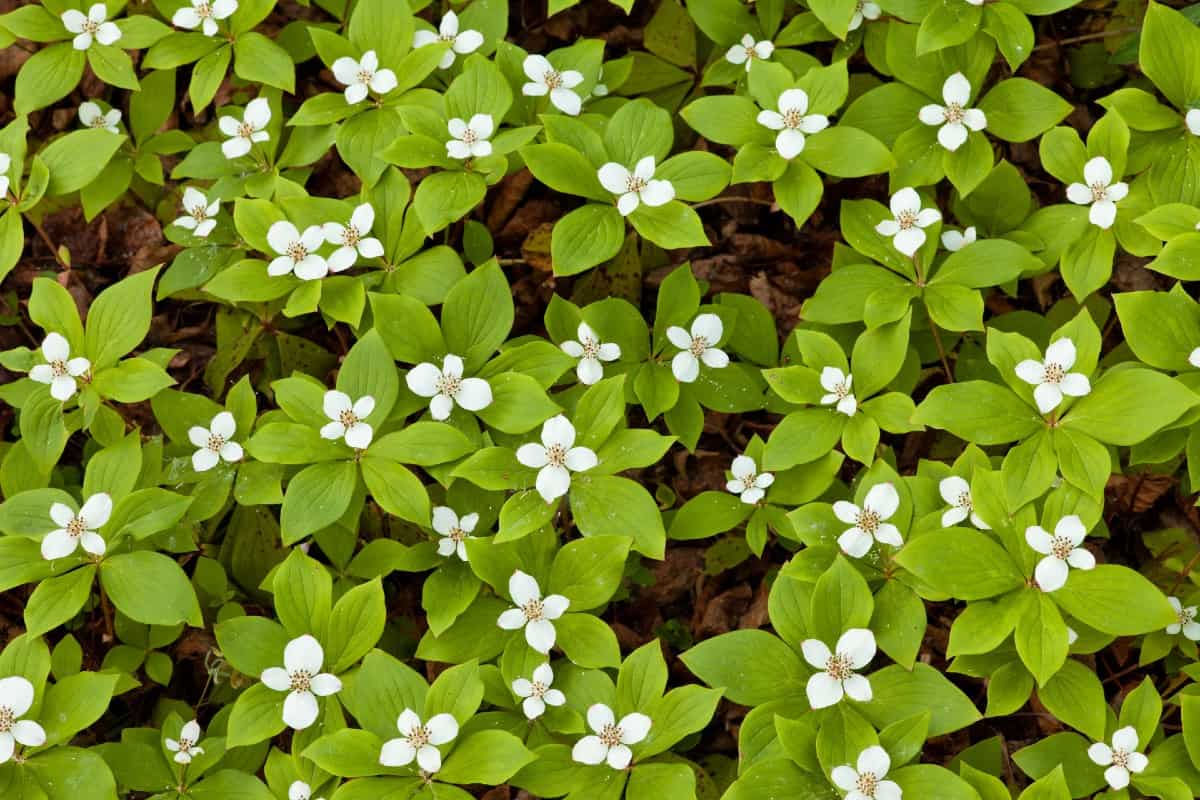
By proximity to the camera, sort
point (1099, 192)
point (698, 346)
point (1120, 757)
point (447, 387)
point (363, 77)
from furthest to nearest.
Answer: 1. point (363, 77)
2. point (698, 346)
3. point (1099, 192)
4. point (447, 387)
5. point (1120, 757)

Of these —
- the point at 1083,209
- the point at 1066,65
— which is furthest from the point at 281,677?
the point at 1066,65

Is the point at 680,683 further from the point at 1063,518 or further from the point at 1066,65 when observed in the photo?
the point at 1066,65

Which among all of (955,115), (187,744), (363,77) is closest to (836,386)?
(955,115)

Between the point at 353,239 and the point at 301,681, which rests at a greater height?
the point at 353,239

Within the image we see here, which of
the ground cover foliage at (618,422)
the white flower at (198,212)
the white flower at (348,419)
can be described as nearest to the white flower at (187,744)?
the ground cover foliage at (618,422)

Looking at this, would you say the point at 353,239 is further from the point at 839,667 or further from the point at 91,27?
the point at 839,667
